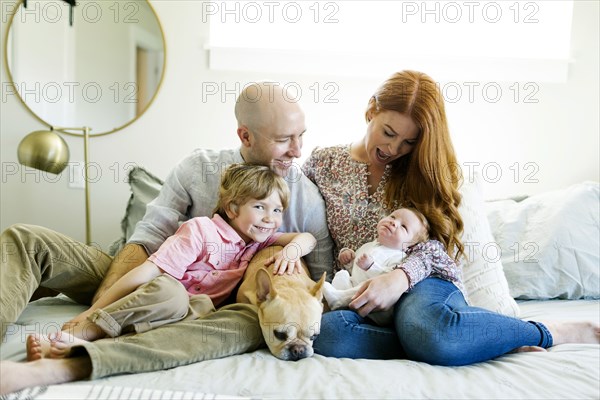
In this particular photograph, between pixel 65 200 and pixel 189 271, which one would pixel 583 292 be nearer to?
pixel 189 271

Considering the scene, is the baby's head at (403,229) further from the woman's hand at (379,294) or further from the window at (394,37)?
the window at (394,37)

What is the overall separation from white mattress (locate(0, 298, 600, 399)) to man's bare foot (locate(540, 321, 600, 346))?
0.12m

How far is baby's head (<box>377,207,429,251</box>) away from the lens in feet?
5.73

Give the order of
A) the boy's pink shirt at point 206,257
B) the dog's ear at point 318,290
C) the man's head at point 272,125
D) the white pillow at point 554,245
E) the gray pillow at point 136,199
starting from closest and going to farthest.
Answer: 1. the dog's ear at point 318,290
2. the boy's pink shirt at point 206,257
3. the man's head at point 272,125
4. the white pillow at point 554,245
5. the gray pillow at point 136,199

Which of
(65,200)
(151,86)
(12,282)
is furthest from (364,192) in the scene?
(65,200)

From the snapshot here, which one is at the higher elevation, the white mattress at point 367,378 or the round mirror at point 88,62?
the round mirror at point 88,62

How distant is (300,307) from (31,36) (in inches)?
71.0

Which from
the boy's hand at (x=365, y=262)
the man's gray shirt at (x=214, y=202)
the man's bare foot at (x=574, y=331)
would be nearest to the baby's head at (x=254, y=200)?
the man's gray shirt at (x=214, y=202)

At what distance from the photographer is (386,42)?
277cm

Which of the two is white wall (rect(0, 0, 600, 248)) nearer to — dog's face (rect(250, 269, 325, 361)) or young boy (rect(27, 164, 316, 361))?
young boy (rect(27, 164, 316, 361))

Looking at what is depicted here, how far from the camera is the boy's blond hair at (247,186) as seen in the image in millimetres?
1750

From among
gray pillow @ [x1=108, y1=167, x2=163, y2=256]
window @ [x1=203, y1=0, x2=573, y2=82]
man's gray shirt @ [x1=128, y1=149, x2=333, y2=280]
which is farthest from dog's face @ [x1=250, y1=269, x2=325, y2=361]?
window @ [x1=203, y1=0, x2=573, y2=82]

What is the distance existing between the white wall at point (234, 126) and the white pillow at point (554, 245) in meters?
0.48

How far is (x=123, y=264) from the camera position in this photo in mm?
1770
